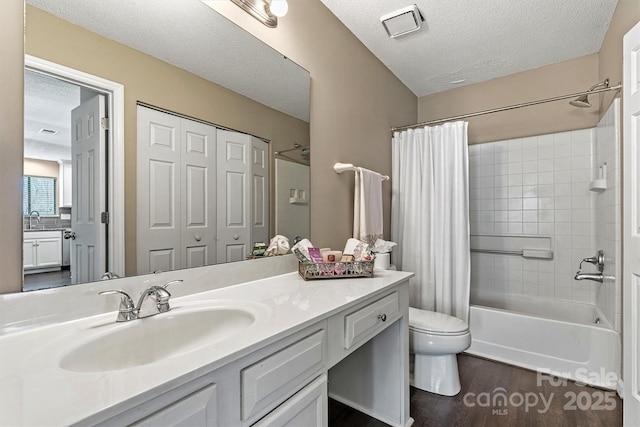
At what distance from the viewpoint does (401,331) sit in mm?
1488

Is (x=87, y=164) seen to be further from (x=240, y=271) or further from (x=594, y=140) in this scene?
(x=594, y=140)

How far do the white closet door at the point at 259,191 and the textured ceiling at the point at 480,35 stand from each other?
1115 millimetres

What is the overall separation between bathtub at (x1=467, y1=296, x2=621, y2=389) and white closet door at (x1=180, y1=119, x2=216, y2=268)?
2105 millimetres

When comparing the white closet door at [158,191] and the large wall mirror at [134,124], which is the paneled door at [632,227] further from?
the white closet door at [158,191]

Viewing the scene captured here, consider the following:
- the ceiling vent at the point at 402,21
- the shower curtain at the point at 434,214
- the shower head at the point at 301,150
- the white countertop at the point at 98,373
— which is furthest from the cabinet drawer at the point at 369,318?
the ceiling vent at the point at 402,21

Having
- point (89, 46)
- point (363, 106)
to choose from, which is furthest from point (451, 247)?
point (89, 46)

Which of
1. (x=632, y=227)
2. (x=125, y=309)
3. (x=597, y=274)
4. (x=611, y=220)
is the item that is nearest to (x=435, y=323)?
(x=632, y=227)

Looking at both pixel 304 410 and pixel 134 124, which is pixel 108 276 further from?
pixel 304 410

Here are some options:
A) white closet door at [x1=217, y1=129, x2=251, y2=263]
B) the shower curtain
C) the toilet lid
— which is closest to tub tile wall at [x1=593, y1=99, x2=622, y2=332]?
the shower curtain

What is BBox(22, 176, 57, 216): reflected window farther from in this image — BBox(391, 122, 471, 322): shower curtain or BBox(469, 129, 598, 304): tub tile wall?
BBox(469, 129, 598, 304): tub tile wall

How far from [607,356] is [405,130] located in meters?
2.04

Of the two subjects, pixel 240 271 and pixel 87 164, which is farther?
pixel 240 271

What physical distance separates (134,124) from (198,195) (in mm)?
326

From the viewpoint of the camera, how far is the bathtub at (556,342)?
1892 mm
